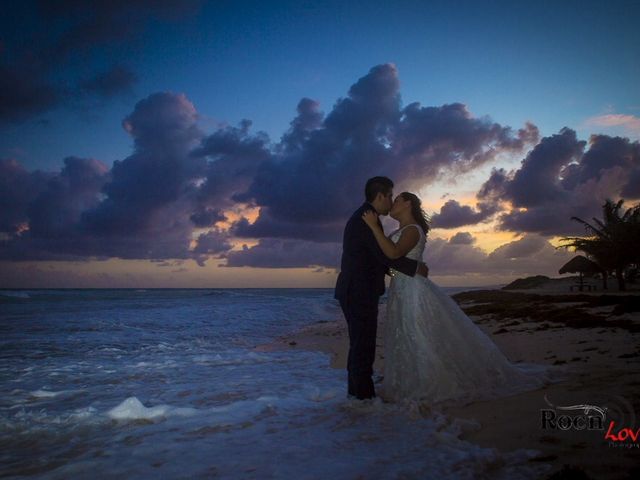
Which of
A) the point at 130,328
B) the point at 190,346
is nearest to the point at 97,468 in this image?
the point at 190,346

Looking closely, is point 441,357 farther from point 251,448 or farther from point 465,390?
point 251,448

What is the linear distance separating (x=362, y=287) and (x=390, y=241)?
64 centimetres

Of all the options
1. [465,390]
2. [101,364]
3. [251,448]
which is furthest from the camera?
[101,364]

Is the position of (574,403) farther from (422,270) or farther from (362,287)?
(362,287)

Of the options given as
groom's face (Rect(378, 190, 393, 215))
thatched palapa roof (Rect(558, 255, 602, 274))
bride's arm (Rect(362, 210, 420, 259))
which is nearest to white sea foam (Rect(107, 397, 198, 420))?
bride's arm (Rect(362, 210, 420, 259))

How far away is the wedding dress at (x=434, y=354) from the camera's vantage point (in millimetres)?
4277

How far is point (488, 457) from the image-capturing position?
2.73 m

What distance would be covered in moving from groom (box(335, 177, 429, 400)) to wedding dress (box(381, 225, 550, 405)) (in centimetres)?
27

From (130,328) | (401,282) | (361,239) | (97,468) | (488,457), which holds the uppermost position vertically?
(361,239)

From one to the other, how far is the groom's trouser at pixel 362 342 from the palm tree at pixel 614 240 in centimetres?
3139

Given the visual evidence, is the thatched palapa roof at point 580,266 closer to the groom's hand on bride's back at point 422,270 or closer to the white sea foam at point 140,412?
the groom's hand on bride's back at point 422,270

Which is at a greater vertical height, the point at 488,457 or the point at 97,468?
the point at 488,457

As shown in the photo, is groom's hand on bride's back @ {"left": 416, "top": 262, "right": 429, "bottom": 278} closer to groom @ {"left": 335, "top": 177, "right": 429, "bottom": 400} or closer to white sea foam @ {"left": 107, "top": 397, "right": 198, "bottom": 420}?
groom @ {"left": 335, "top": 177, "right": 429, "bottom": 400}

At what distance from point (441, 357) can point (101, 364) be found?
295 inches
